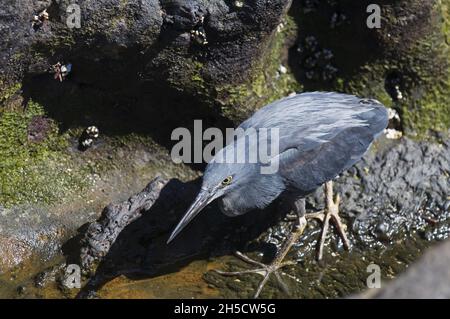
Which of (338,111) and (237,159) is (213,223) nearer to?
(237,159)

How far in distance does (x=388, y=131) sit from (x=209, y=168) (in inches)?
82.2

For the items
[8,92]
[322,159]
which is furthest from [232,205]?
[8,92]

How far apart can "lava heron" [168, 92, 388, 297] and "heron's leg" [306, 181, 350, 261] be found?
0.31 meters

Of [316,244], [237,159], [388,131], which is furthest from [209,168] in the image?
[388,131]

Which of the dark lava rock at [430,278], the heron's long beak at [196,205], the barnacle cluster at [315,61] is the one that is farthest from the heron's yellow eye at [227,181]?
the dark lava rock at [430,278]

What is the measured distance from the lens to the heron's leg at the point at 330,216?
22.4 ft

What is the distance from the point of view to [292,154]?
20.6 feet

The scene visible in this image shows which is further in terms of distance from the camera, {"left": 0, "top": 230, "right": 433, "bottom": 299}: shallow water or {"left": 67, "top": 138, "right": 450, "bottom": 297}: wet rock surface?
{"left": 67, "top": 138, "right": 450, "bottom": 297}: wet rock surface

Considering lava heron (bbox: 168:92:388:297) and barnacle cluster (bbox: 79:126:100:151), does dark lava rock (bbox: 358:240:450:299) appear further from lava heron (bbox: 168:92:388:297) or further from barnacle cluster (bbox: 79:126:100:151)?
barnacle cluster (bbox: 79:126:100:151)

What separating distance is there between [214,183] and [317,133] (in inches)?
37.2

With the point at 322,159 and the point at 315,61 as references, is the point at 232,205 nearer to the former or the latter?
the point at 322,159

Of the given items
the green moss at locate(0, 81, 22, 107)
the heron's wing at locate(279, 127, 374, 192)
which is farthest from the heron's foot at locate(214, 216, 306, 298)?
the green moss at locate(0, 81, 22, 107)

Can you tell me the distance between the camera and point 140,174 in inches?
279

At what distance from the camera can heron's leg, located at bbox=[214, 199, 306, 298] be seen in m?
6.45
